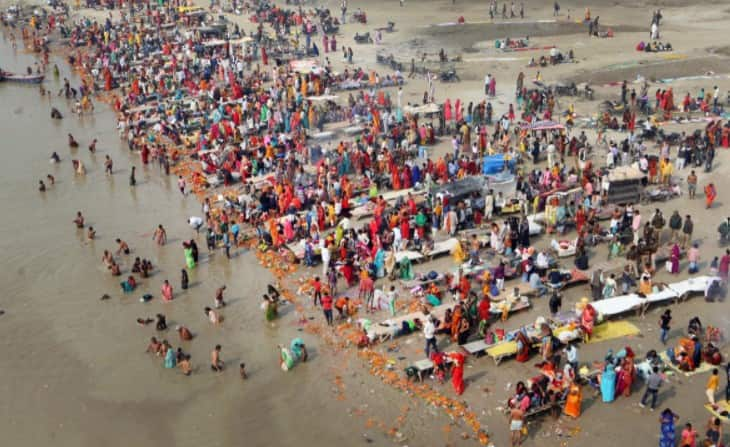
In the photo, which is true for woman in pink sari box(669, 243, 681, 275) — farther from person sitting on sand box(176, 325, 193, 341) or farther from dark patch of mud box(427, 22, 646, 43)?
dark patch of mud box(427, 22, 646, 43)

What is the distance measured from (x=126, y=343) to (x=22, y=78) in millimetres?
35964

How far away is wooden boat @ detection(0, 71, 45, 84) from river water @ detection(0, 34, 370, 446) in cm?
2059

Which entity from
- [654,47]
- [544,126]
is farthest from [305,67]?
[654,47]

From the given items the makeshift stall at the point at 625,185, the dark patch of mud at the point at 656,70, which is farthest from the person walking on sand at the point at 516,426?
the dark patch of mud at the point at 656,70

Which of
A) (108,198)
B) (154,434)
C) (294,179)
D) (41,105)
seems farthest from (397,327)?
(41,105)

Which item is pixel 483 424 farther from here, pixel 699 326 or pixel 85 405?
pixel 85 405

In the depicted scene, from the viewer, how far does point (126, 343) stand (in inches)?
812

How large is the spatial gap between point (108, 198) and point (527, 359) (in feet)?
62.8

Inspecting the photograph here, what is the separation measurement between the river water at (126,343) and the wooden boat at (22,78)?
811 inches

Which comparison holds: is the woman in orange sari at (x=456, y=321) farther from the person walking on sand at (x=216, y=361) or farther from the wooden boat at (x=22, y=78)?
the wooden boat at (x=22, y=78)

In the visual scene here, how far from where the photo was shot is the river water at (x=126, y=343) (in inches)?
685

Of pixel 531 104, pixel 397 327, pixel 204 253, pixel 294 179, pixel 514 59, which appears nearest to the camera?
pixel 397 327

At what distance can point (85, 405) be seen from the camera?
60.1 ft

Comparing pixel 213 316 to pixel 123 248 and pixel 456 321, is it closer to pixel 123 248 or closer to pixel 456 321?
pixel 123 248
